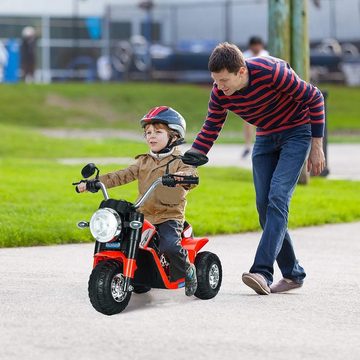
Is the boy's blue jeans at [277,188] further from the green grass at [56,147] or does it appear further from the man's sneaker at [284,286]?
the green grass at [56,147]

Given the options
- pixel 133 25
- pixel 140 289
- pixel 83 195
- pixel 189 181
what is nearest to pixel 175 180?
pixel 189 181

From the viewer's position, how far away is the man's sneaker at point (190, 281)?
23.7 ft

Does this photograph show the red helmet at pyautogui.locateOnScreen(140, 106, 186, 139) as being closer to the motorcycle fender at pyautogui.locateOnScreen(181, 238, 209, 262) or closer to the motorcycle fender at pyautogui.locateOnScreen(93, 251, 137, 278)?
the motorcycle fender at pyautogui.locateOnScreen(181, 238, 209, 262)

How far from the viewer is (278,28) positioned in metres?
14.6

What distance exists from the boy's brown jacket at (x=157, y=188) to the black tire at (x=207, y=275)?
1.09 feet

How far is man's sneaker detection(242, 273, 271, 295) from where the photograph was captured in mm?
7426

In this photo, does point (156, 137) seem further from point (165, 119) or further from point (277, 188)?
point (277, 188)

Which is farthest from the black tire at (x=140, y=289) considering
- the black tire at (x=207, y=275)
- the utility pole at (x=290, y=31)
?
the utility pole at (x=290, y=31)

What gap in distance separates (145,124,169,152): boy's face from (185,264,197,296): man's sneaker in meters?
0.71

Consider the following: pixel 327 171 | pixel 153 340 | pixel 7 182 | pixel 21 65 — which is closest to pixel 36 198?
pixel 7 182

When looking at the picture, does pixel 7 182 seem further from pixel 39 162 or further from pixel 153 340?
pixel 153 340

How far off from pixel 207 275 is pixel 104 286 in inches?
36.0

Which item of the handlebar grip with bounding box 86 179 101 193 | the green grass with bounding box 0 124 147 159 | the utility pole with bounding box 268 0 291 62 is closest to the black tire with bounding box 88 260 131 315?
the handlebar grip with bounding box 86 179 101 193

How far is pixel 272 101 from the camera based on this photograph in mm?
7441
